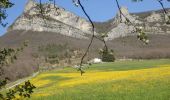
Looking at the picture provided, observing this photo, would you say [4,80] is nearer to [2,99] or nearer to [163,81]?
[2,99]

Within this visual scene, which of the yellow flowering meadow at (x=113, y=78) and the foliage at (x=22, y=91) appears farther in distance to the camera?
the yellow flowering meadow at (x=113, y=78)

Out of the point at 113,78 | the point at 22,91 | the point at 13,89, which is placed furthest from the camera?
the point at 113,78

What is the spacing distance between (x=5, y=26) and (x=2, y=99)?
101 centimetres

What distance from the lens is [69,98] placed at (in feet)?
98.2

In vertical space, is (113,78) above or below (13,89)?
below

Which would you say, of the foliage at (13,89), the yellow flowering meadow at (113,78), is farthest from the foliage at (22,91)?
the yellow flowering meadow at (113,78)

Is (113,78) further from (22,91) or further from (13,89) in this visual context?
(22,91)

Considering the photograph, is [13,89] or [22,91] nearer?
[22,91]

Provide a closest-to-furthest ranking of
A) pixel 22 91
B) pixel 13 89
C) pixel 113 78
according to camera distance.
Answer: pixel 22 91
pixel 13 89
pixel 113 78

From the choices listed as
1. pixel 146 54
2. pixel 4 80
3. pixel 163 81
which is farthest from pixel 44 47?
pixel 4 80

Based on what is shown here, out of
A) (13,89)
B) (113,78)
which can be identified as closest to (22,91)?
(13,89)

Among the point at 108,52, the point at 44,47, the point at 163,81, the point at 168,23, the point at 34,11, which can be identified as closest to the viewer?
the point at 168,23

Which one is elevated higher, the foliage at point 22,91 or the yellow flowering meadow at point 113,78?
the foliage at point 22,91

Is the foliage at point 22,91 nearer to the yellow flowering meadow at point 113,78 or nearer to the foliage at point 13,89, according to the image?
the foliage at point 13,89
